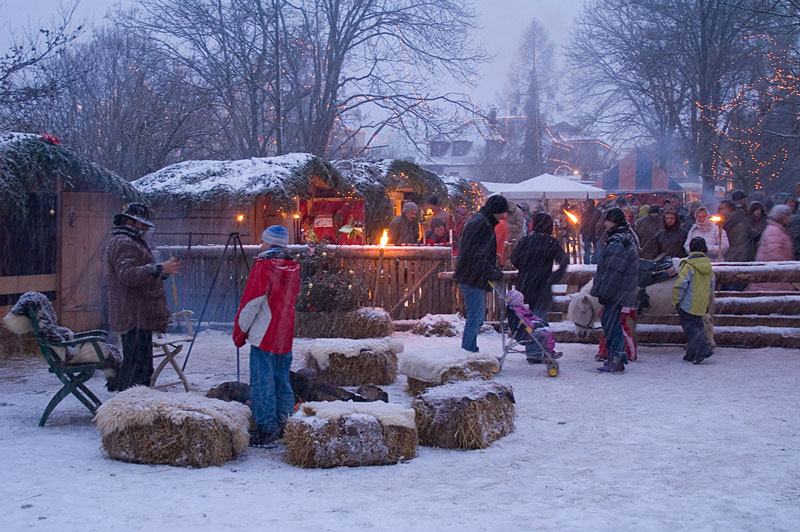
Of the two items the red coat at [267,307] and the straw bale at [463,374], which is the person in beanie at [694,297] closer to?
the straw bale at [463,374]

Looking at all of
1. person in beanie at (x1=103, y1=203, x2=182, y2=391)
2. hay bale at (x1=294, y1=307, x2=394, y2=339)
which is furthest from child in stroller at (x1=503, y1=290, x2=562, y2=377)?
person in beanie at (x1=103, y1=203, x2=182, y2=391)

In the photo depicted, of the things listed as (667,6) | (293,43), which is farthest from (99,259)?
(667,6)

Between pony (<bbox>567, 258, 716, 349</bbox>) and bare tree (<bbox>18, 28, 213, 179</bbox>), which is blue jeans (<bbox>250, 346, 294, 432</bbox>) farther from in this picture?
bare tree (<bbox>18, 28, 213, 179</bbox>)

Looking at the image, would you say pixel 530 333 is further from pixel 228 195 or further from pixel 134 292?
pixel 228 195

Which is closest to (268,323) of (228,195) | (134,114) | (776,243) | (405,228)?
(776,243)

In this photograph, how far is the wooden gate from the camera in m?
11.3

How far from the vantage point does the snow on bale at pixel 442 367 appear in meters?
7.22

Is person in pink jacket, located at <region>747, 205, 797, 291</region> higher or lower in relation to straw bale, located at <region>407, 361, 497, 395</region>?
higher

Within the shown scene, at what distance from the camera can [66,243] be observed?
37.3 ft

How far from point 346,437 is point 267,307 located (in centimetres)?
123

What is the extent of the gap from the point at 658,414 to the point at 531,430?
131 cm

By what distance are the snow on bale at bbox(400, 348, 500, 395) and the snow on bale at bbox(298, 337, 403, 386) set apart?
59cm

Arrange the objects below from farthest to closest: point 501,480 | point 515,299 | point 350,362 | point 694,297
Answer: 1. point 694,297
2. point 515,299
3. point 350,362
4. point 501,480

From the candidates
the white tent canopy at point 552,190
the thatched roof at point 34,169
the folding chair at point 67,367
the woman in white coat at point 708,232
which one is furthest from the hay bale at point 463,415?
the white tent canopy at point 552,190
